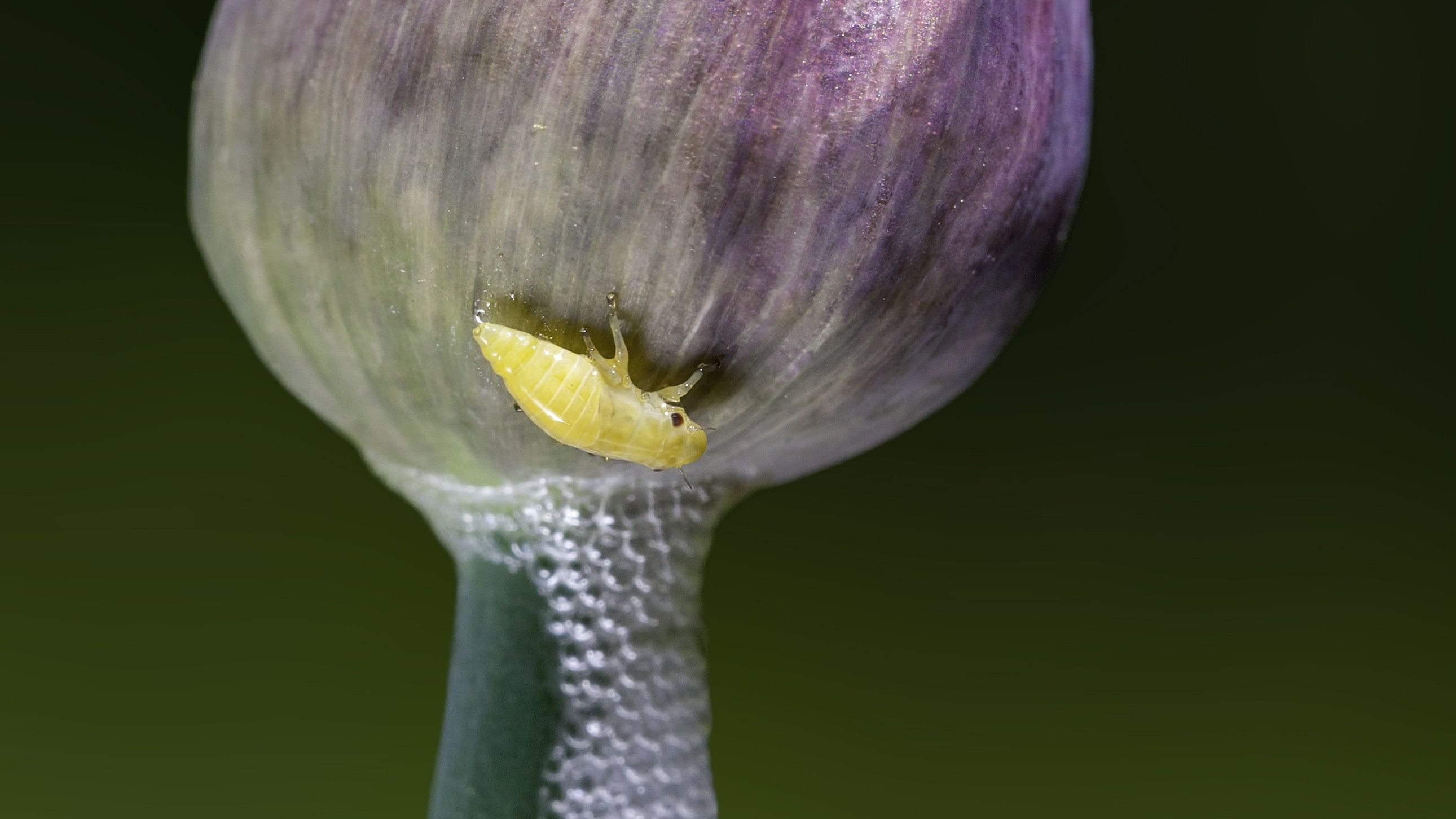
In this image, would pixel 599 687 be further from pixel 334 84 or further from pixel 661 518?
pixel 334 84

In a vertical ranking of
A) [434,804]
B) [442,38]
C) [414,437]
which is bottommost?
[434,804]

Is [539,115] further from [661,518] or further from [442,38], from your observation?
[661,518]

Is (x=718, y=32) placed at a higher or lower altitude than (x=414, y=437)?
higher

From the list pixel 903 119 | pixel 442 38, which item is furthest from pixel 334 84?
pixel 903 119

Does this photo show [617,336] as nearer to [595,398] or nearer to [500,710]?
[595,398]

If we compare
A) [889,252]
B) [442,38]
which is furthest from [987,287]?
[442,38]

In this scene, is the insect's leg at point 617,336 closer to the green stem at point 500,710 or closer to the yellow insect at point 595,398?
the yellow insect at point 595,398

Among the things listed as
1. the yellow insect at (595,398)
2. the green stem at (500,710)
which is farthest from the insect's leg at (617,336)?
the green stem at (500,710)

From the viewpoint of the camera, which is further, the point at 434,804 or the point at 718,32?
the point at 434,804
